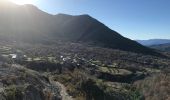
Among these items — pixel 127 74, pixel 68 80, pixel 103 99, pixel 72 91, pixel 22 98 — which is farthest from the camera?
pixel 127 74

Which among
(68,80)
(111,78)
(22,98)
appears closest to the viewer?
(22,98)

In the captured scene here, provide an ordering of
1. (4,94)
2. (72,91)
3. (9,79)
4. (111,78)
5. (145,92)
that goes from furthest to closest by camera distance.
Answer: (111,78) → (145,92) → (72,91) → (9,79) → (4,94)

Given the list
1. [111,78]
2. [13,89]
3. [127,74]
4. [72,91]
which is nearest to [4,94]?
[13,89]

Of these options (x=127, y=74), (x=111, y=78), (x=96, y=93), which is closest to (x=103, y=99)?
(x=96, y=93)

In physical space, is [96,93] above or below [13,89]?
below

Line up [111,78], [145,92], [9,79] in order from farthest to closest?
[111,78]
[145,92]
[9,79]

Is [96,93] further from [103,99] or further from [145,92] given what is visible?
[145,92]

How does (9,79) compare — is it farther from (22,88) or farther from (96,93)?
(96,93)

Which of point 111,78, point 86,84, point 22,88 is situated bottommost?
point 111,78

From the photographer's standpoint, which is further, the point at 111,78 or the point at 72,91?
the point at 111,78
